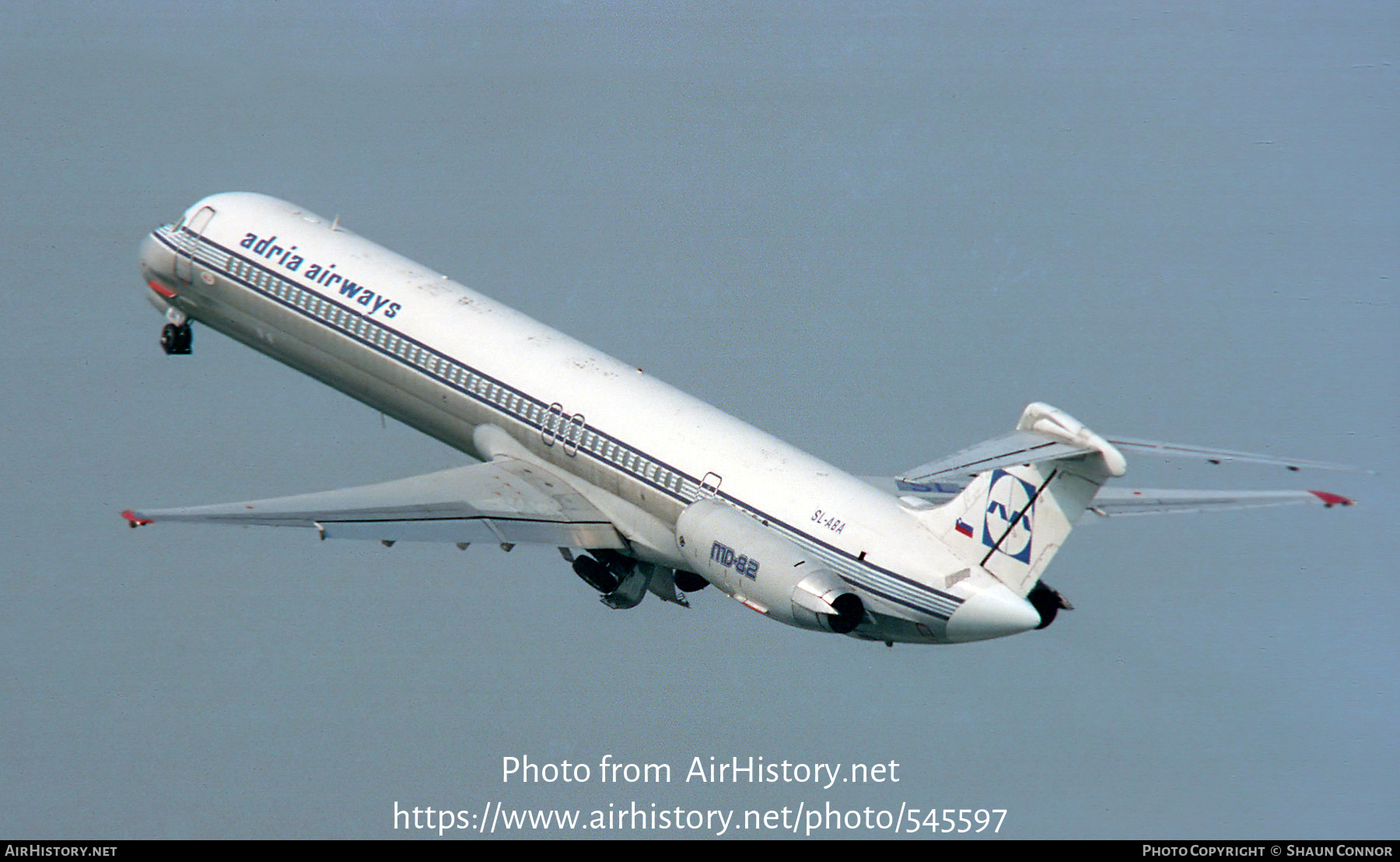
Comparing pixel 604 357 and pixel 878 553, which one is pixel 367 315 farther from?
pixel 878 553

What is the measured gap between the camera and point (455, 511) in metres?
47.4

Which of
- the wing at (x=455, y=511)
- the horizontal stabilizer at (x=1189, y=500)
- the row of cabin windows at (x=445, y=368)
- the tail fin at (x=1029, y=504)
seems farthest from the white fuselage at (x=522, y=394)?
the horizontal stabilizer at (x=1189, y=500)

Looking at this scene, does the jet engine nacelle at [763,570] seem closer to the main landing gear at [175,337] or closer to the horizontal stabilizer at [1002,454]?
the horizontal stabilizer at [1002,454]

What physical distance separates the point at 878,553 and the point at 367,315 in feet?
45.8

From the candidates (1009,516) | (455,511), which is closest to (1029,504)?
(1009,516)

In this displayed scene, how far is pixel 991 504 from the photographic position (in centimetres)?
4228

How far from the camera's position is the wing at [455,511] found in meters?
45.4

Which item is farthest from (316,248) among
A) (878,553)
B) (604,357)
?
(878,553)

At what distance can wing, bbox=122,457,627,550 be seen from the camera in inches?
1789

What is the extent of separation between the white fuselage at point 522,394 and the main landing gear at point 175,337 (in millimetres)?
348

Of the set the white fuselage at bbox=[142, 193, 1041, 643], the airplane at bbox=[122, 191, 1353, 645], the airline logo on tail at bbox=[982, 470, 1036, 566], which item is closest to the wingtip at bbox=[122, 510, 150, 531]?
the airplane at bbox=[122, 191, 1353, 645]

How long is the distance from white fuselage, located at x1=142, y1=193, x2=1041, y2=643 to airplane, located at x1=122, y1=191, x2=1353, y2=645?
0.15 ft

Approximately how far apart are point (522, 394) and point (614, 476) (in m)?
2.90

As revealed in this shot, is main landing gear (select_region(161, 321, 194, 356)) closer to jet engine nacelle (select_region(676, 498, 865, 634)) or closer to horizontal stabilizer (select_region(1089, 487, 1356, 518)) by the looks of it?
jet engine nacelle (select_region(676, 498, 865, 634))
